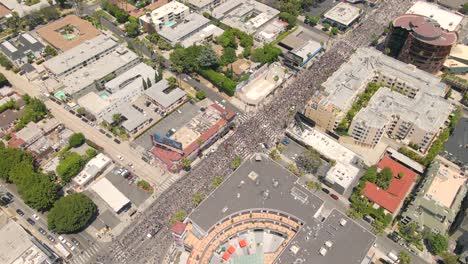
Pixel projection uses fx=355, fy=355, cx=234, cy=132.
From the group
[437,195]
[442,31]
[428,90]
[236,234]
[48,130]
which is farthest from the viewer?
[442,31]

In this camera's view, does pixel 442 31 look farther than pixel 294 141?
Yes

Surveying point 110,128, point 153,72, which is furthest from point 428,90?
point 110,128

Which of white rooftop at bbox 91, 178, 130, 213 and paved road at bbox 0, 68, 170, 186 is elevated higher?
paved road at bbox 0, 68, 170, 186

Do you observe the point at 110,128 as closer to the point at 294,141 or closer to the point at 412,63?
the point at 294,141

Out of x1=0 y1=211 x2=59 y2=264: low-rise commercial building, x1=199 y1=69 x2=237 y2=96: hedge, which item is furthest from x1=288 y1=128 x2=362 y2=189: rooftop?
x1=0 y1=211 x2=59 y2=264: low-rise commercial building

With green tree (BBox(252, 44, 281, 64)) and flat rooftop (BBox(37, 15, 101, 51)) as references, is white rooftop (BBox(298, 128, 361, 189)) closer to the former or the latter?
green tree (BBox(252, 44, 281, 64))
